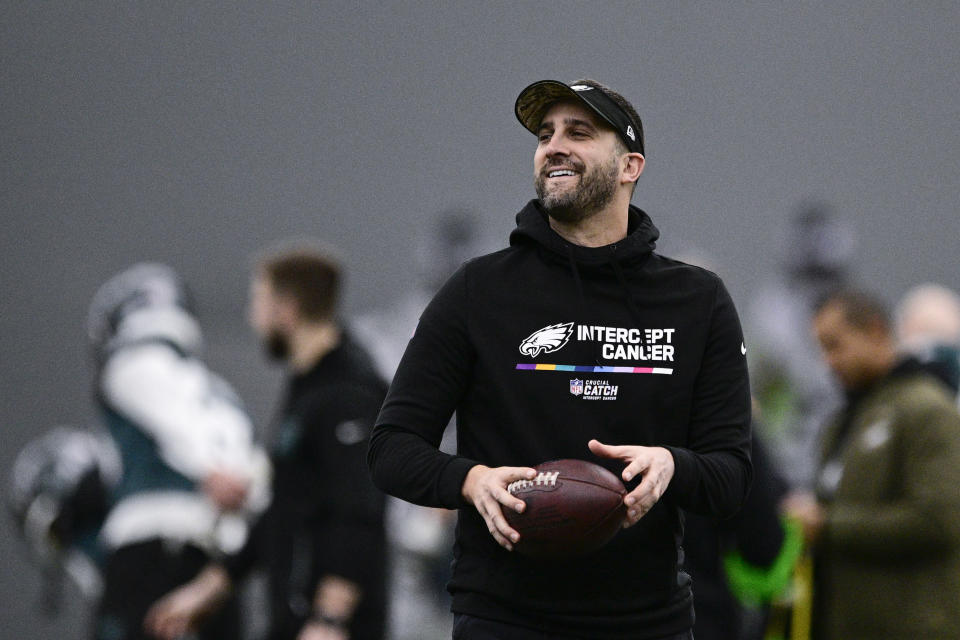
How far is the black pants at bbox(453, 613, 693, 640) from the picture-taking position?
101 inches

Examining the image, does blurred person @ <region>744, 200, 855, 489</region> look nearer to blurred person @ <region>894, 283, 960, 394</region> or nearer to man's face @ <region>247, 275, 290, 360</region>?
blurred person @ <region>894, 283, 960, 394</region>

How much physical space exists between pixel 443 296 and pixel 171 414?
10.3 feet

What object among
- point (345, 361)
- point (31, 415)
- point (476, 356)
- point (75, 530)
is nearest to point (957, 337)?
point (345, 361)

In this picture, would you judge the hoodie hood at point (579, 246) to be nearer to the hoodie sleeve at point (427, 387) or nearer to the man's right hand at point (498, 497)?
the hoodie sleeve at point (427, 387)

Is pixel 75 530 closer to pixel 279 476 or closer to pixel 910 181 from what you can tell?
pixel 279 476

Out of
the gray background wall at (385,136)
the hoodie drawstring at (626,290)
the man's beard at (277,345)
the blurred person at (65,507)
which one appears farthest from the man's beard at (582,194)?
the gray background wall at (385,136)

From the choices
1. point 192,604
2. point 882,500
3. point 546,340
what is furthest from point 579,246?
point 192,604

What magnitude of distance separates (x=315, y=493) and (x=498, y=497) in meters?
2.48

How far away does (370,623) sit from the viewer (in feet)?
15.4

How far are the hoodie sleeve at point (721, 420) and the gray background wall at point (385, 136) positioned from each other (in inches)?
346

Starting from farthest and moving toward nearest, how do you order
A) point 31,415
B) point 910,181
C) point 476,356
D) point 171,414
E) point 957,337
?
1. point 910,181
2. point 31,415
3. point 957,337
4. point 171,414
5. point 476,356

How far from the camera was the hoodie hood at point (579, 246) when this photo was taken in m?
2.69

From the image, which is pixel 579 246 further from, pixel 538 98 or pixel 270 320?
pixel 270 320

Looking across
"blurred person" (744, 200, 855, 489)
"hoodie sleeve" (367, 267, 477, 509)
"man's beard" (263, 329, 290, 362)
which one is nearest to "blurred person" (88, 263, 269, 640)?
"man's beard" (263, 329, 290, 362)
